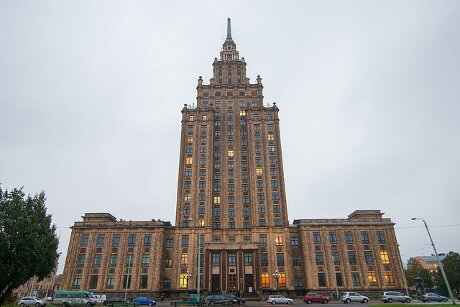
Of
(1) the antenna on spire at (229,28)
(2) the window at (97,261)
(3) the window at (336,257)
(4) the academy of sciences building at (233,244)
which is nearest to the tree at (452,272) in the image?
(4) the academy of sciences building at (233,244)

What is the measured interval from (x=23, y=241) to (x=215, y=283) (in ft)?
147

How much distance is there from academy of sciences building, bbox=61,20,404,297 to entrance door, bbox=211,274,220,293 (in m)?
0.21

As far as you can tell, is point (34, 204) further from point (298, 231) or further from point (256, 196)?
point (298, 231)

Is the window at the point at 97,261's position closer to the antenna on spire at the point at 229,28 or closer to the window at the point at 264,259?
the window at the point at 264,259

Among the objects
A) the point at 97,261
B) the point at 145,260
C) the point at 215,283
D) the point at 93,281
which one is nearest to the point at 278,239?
the point at 215,283

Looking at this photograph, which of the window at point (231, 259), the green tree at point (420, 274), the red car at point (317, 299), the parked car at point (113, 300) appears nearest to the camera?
the parked car at point (113, 300)

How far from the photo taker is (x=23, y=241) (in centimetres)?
3988

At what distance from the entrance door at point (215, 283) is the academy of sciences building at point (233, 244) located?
215 millimetres

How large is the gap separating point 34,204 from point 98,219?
41315 millimetres

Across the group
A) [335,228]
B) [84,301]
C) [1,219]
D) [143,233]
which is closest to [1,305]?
[1,219]

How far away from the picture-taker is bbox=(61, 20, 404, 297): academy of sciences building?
2940 inches

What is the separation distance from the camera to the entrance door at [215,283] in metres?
73.4

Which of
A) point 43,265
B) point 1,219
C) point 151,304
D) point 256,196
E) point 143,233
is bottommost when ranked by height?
point 151,304

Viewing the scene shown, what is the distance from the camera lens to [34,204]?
43.7 m
